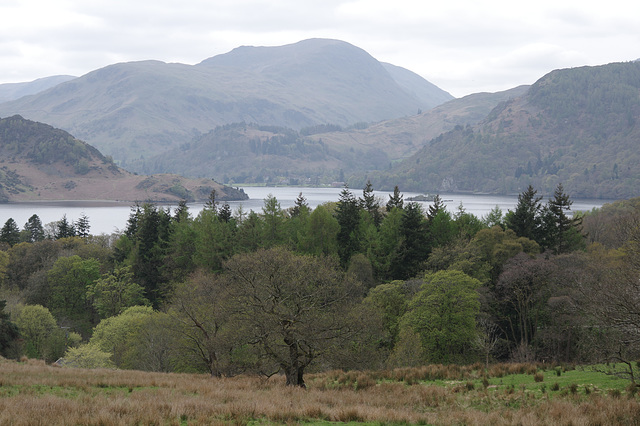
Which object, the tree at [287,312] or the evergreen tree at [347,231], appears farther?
the evergreen tree at [347,231]

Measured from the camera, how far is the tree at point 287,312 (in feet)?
78.5

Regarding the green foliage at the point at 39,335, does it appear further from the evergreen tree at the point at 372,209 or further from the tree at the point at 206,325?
the evergreen tree at the point at 372,209

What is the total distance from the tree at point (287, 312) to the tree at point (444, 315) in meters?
17.2

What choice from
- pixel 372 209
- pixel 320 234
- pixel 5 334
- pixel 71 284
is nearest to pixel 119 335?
Answer: pixel 5 334

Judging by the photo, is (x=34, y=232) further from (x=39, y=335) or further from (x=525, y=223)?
(x=525, y=223)

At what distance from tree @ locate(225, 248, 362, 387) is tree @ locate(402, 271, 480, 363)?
1722cm

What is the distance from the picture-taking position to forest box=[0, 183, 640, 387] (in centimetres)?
2528

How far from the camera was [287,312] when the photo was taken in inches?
966

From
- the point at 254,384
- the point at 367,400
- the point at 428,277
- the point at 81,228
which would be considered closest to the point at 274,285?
the point at 254,384

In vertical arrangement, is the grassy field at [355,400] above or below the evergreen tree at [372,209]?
below

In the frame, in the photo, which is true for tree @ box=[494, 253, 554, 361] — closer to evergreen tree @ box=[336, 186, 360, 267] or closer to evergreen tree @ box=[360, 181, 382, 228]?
evergreen tree @ box=[336, 186, 360, 267]

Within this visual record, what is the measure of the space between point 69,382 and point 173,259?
50.1 m

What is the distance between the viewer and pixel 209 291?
4050 centimetres

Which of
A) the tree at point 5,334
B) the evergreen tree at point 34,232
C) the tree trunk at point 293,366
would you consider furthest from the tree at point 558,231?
the evergreen tree at point 34,232
